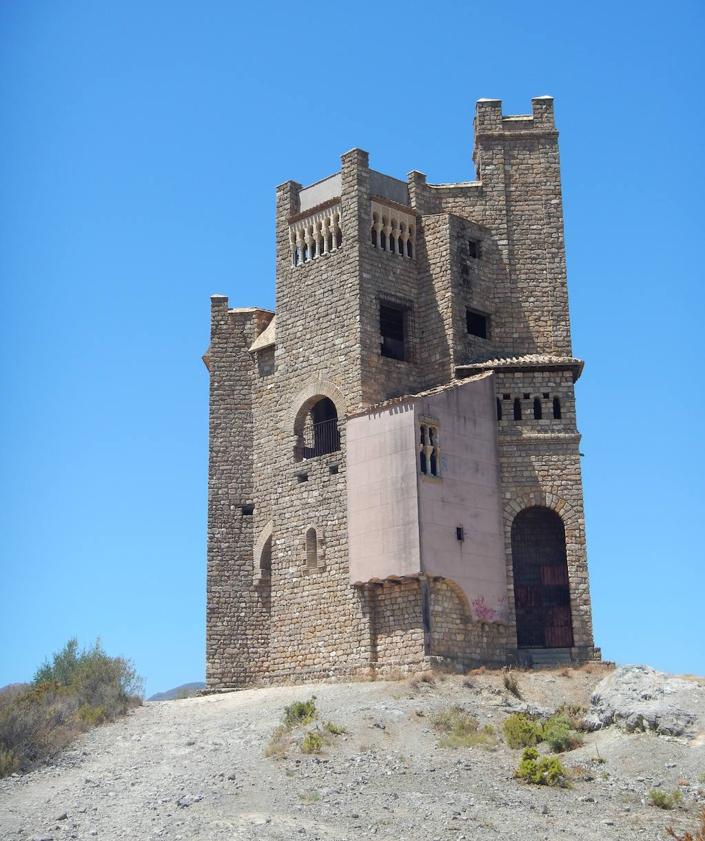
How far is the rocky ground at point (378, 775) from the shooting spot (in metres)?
21.5

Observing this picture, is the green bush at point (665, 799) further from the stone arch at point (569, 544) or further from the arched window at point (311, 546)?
the arched window at point (311, 546)

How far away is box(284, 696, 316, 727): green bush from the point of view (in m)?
27.4

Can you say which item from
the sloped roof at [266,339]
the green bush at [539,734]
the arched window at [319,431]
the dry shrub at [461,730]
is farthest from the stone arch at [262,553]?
the green bush at [539,734]

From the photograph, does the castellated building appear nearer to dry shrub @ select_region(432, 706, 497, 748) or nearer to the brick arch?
the brick arch

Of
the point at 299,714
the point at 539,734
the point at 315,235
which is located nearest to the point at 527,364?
the point at 315,235

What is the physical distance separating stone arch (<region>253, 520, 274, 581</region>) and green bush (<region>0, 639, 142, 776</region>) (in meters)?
4.68

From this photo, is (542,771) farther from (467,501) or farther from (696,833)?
(467,501)

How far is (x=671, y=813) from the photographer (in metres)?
22.7

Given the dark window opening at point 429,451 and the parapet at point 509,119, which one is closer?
the dark window opening at point 429,451

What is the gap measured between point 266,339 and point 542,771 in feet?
60.4

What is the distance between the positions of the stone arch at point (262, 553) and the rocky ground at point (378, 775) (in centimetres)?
676

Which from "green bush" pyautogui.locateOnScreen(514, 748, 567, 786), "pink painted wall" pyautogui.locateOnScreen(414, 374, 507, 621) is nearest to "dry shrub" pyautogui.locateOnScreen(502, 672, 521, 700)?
"pink painted wall" pyautogui.locateOnScreen(414, 374, 507, 621)

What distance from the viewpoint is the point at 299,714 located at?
27719 mm

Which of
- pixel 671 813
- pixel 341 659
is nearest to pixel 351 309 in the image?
pixel 341 659
